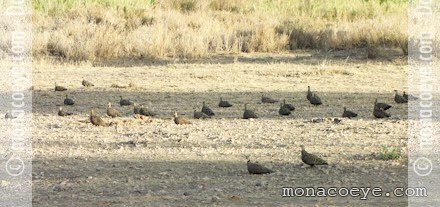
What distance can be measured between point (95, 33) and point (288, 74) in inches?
251

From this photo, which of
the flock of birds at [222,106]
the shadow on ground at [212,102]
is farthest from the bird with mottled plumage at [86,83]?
the flock of birds at [222,106]

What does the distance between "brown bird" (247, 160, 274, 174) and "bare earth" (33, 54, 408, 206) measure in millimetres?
67

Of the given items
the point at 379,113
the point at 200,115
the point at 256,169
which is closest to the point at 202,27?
the point at 200,115

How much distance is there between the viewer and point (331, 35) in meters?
25.8

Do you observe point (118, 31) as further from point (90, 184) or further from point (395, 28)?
point (90, 184)

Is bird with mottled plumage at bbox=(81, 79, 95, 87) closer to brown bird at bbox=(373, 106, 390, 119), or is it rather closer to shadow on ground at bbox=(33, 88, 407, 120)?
shadow on ground at bbox=(33, 88, 407, 120)

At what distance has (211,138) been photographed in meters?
12.7

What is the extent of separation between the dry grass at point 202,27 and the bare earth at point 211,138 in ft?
7.40

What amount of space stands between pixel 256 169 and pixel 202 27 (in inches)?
681

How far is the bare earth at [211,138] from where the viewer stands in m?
9.45

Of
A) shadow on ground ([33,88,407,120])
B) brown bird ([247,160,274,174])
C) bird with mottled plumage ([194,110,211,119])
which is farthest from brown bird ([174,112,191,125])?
brown bird ([247,160,274,174])

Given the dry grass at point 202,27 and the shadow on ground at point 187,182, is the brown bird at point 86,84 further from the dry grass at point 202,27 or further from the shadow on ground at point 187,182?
the shadow on ground at point 187,182

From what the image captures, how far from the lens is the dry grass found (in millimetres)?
24125

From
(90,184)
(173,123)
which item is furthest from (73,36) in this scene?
(90,184)
